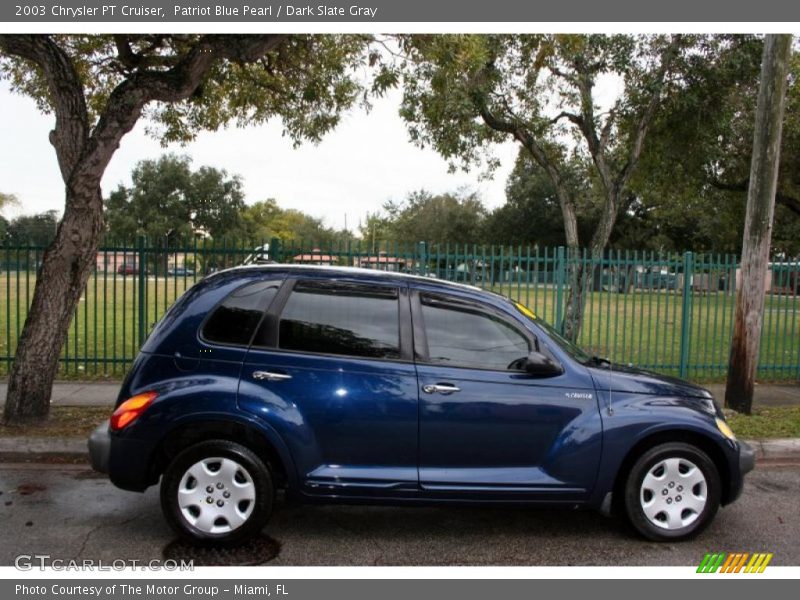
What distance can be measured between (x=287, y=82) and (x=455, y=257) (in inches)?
144

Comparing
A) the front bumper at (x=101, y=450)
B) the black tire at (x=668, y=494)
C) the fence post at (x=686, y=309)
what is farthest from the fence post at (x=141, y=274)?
the fence post at (x=686, y=309)

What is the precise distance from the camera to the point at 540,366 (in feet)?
13.6

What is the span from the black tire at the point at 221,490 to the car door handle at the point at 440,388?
3.62 ft

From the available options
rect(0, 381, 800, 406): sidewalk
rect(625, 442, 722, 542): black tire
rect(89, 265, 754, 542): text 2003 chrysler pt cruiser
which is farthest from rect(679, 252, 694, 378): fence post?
rect(625, 442, 722, 542): black tire

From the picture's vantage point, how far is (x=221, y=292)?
4.36 m

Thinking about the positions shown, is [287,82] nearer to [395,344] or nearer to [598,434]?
[395,344]

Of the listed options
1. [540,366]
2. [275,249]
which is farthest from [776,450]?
[275,249]

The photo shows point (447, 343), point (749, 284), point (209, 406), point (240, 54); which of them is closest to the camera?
point (209, 406)

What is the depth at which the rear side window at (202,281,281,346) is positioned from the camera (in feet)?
13.9

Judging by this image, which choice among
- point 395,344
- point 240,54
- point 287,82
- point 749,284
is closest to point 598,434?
point 395,344

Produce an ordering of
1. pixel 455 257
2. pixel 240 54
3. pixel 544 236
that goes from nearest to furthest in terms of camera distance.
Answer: pixel 240 54 → pixel 455 257 → pixel 544 236

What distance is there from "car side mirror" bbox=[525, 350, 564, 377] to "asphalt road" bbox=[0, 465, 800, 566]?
112 centimetres

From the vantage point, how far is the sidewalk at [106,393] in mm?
7907

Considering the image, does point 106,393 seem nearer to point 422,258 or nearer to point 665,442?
point 422,258
